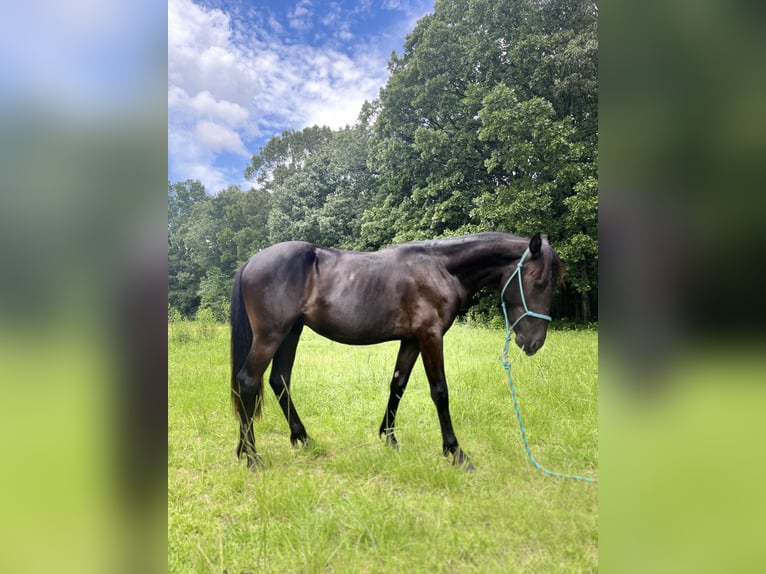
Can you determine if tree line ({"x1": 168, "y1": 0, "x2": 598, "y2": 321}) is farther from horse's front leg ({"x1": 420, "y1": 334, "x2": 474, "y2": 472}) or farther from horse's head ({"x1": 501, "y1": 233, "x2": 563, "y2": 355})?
horse's front leg ({"x1": 420, "y1": 334, "x2": 474, "y2": 472})

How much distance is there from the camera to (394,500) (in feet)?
5.87

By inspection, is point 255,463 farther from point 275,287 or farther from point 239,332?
point 275,287

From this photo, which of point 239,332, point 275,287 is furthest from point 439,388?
point 239,332

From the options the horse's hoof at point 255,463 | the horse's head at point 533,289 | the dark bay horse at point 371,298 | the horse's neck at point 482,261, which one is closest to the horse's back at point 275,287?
the dark bay horse at point 371,298

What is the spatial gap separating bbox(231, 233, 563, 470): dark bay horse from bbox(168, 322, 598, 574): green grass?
1.19ft

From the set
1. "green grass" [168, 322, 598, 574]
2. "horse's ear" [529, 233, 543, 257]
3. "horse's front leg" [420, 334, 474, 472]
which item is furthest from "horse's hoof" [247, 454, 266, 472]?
"horse's ear" [529, 233, 543, 257]

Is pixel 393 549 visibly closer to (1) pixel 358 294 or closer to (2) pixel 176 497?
(2) pixel 176 497

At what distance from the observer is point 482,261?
8.48ft

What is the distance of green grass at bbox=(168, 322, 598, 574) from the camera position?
1441 mm

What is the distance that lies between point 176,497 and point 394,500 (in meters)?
1.25

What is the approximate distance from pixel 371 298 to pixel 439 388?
2.69 ft
